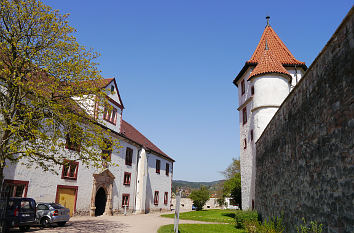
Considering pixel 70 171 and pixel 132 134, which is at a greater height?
pixel 132 134

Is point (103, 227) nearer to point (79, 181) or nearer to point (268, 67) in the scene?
point (79, 181)

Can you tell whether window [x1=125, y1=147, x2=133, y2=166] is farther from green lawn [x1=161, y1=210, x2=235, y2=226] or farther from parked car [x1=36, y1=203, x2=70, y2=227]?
parked car [x1=36, y1=203, x2=70, y2=227]

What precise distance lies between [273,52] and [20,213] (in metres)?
23.6

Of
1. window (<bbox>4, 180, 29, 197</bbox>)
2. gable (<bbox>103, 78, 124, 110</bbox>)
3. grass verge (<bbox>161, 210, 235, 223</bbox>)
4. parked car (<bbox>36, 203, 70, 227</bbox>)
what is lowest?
grass verge (<bbox>161, 210, 235, 223</bbox>)

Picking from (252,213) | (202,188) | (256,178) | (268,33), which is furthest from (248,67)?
(202,188)

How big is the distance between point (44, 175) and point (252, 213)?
1342cm

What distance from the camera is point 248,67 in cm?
2431

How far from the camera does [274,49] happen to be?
1010 inches

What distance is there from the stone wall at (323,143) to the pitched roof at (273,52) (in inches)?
543

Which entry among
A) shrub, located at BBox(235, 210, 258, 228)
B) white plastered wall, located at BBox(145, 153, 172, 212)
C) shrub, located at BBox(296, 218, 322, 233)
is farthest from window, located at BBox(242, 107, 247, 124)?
shrub, located at BBox(296, 218, 322, 233)

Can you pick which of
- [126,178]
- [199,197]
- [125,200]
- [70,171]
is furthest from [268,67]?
[199,197]

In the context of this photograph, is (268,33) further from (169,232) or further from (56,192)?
(56,192)

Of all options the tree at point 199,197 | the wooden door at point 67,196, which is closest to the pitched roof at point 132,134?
the wooden door at point 67,196

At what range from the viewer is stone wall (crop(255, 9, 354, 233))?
5734 millimetres
